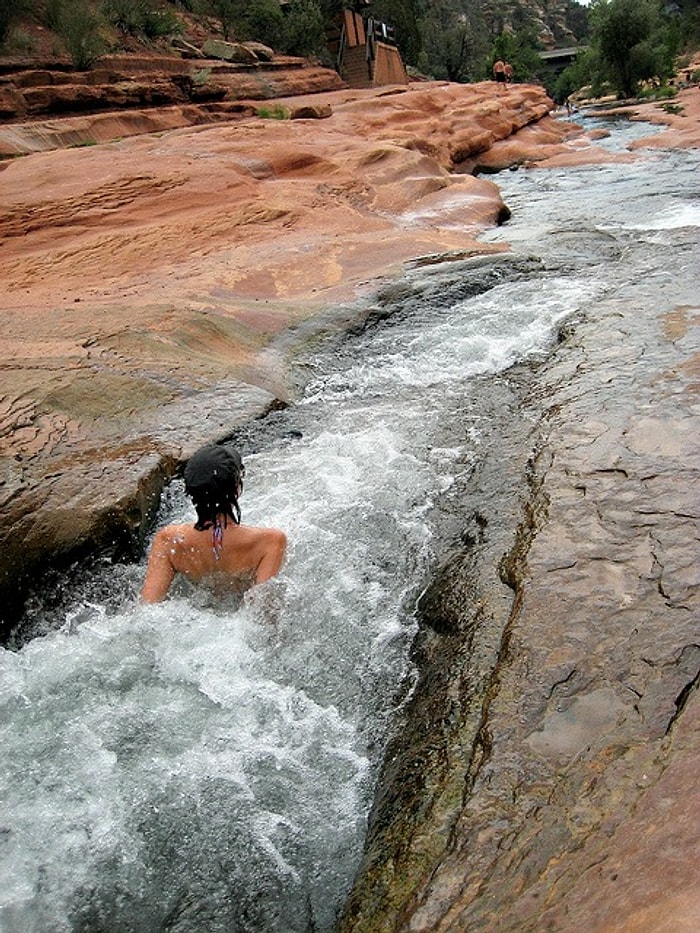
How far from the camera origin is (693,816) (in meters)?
1.66

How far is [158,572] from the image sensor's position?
3.24 m

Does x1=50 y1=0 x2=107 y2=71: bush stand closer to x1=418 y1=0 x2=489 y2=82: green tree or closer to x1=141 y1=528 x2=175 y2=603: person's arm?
x1=141 y1=528 x2=175 y2=603: person's arm

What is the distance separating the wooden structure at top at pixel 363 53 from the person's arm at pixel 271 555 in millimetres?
32573

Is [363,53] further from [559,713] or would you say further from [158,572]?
[559,713]

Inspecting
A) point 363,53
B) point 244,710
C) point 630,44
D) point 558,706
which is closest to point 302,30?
point 363,53

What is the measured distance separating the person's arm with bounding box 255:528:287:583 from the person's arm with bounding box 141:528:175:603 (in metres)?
0.39

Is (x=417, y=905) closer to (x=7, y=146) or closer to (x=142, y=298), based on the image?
(x=142, y=298)

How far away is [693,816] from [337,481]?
284 centimetres

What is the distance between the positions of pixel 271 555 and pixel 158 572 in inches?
18.8

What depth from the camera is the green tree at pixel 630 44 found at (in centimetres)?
3234

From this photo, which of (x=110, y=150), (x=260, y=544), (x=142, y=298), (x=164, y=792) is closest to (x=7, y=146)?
(x=110, y=150)

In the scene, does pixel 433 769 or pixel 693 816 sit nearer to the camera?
pixel 693 816

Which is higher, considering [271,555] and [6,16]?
[6,16]

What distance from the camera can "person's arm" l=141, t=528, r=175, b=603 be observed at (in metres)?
3.22
